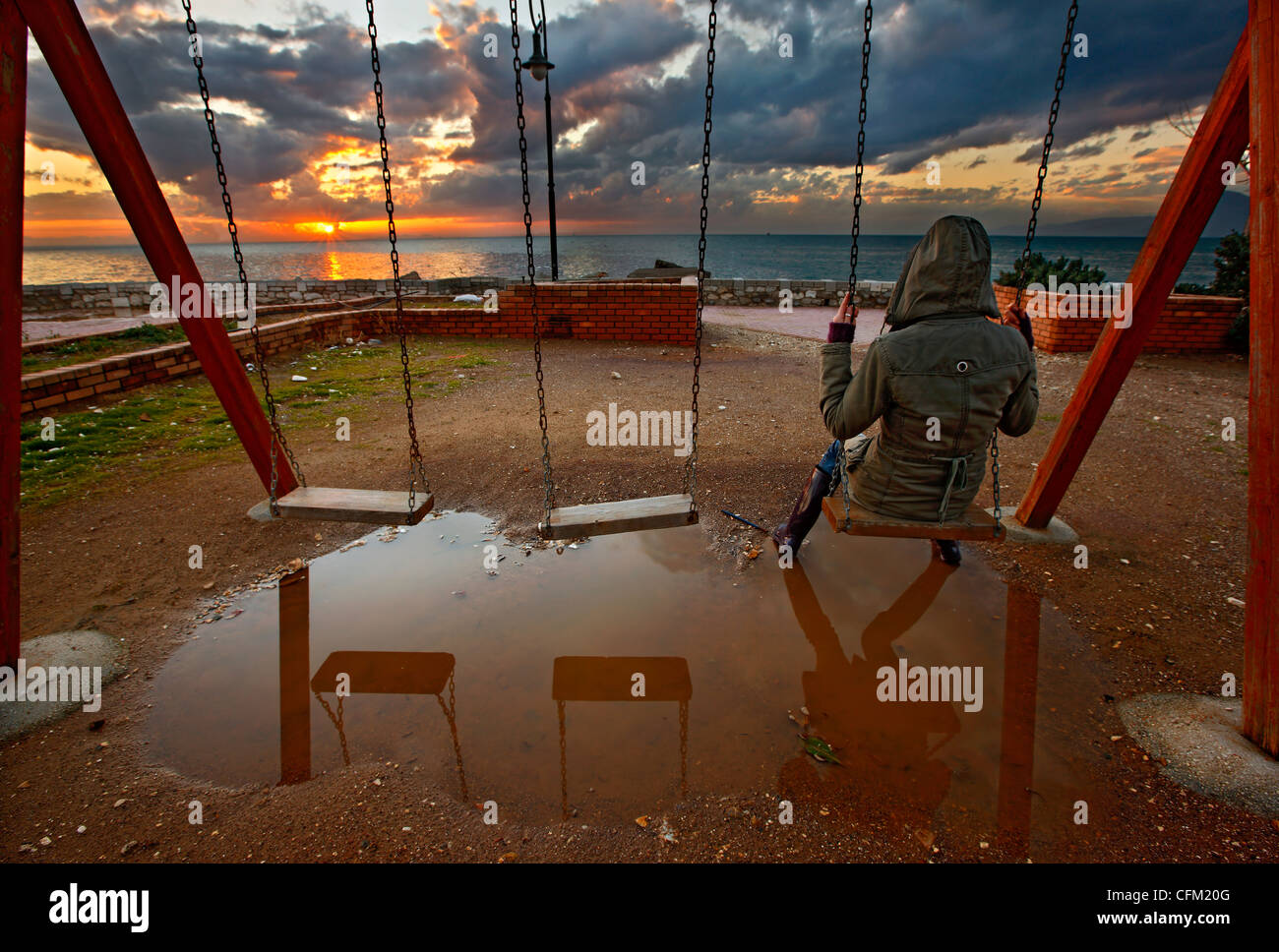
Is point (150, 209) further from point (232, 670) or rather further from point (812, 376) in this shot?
point (812, 376)

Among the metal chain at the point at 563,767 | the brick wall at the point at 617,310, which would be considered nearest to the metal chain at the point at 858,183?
the metal chain at the point at 563,767

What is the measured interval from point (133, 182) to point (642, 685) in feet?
13.0

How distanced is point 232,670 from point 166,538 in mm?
→ 1696

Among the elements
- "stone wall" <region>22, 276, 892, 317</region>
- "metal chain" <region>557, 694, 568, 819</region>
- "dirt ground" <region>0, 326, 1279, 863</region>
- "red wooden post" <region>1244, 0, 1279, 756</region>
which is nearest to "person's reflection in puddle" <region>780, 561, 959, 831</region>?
"dirt ground" <region>0, 326, 1279, 863</region>

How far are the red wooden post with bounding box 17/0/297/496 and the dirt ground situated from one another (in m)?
0.88

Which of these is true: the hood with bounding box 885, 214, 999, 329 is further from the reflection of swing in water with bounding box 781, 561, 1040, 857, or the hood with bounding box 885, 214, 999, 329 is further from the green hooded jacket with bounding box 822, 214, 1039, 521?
the reflection of swing in water with bounding box 781, 561, 1040, 857

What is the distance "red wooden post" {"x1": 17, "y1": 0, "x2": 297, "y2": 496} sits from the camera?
3047 mm

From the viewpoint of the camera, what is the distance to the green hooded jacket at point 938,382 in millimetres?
2809

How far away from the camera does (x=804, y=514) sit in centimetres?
394

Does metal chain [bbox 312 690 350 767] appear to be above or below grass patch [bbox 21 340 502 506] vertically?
below

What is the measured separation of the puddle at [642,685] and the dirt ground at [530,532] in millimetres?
140

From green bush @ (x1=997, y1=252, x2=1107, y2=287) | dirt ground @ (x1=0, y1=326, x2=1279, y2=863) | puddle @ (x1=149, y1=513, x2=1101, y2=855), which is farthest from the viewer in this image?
green bush @ (x1=997, y1=252, x2=1107, y2=287)
